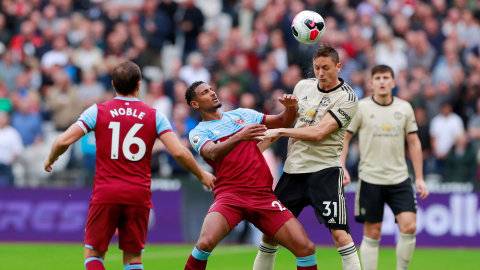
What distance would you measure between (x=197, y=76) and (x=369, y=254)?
9830 millimetres

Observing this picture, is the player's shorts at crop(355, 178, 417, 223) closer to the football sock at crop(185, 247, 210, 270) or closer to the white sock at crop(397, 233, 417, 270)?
the white sock at crop(397, 233, 417, 270)

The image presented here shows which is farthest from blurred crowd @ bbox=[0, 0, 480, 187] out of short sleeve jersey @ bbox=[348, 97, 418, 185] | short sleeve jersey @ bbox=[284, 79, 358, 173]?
short sleeve jersey @ bbox=[284, 79, 358, 173]

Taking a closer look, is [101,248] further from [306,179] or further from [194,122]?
[194,122]

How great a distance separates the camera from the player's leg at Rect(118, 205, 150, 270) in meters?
11.0

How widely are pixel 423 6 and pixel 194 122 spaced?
5755mm

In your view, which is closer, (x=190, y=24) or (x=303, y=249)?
(x=303, y=249)

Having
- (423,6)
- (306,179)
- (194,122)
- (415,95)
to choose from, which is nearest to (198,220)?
(194,122)

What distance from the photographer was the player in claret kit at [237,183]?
11.2m

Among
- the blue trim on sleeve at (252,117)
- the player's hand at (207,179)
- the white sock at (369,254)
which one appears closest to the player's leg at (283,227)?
the player's hand at (207,179)

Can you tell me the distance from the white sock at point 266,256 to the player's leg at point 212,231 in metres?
0.75

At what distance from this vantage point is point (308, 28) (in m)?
12.2

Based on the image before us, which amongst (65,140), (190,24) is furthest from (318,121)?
(190,24)

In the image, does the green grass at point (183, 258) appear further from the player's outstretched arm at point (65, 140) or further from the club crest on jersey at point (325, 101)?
the player's outstretched arm at point (65, 140)

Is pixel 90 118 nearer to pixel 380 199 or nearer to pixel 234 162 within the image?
pixel 234 162
